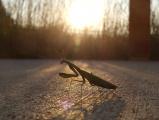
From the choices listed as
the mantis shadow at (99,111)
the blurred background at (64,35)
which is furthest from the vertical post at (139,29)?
the mantis shadow at (99,111)

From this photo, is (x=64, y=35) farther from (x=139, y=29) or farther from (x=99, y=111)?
(x=99, y=111)

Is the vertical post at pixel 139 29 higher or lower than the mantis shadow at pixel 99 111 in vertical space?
higher

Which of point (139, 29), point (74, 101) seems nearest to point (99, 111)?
point (74, 101)

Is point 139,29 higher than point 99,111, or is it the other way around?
point 139,29

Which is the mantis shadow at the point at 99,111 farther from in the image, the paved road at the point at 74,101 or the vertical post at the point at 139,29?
the vertical post at the point at 139,29

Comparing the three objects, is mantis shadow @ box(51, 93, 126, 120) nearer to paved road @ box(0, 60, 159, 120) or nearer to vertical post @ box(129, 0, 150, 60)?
paved road @ box(0, 60, 159, 120)

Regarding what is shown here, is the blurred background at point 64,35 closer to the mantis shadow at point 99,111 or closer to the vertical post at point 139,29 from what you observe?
the vertical post at point 139,29

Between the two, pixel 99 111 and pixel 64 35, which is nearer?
pixel 99 111

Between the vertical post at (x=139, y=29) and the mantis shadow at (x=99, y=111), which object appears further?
the vertical post at (x=139, y=29)

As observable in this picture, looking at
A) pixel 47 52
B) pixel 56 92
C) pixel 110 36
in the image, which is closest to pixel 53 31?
pixel 47 52
